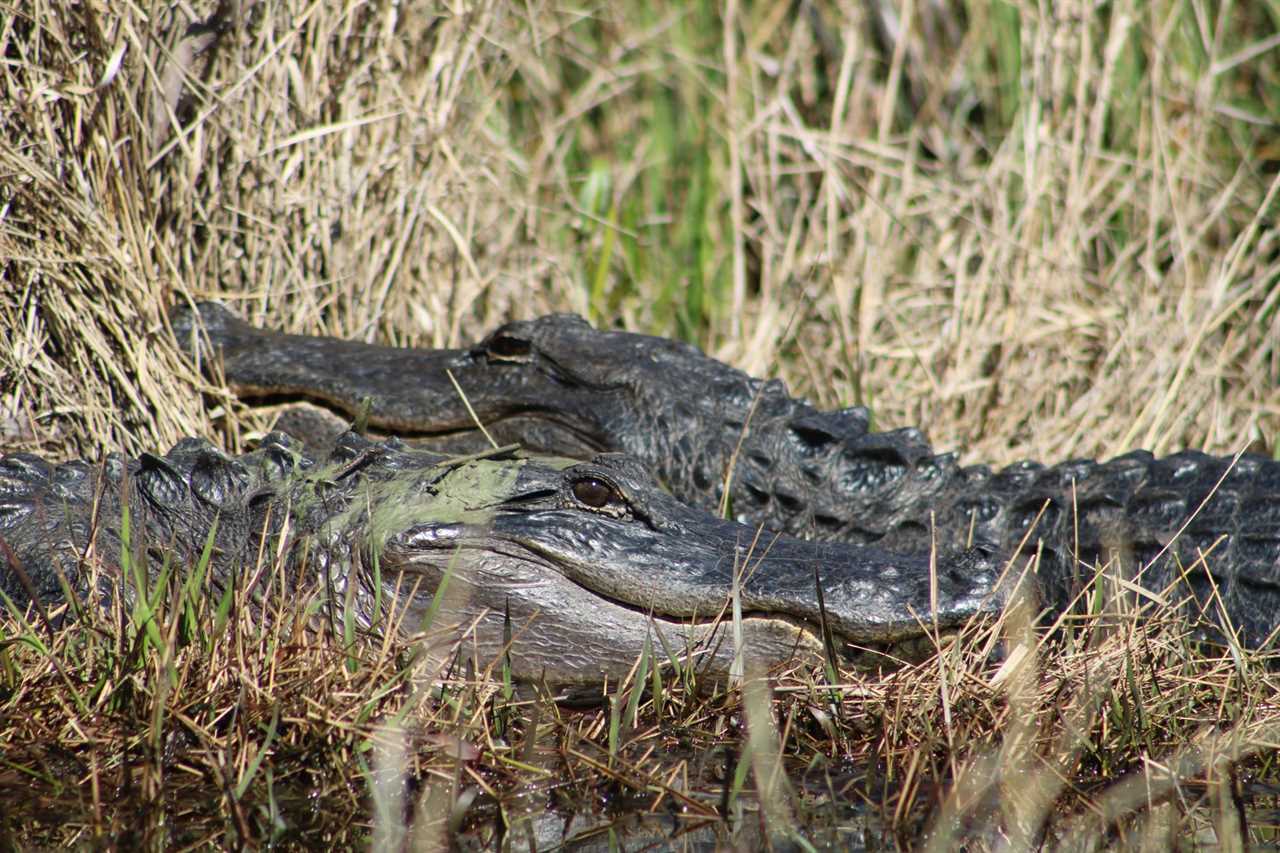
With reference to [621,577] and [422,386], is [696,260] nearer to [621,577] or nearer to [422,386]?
[422,386]

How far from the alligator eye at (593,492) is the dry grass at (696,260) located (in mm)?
473

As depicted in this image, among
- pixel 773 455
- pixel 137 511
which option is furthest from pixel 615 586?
pixel 773 455

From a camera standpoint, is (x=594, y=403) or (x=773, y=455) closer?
(x=773, y=455)

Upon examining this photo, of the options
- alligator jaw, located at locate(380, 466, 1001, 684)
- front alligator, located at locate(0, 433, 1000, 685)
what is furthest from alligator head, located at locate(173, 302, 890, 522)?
alligator jaw, located at locate(380, 466, 1001, 684)

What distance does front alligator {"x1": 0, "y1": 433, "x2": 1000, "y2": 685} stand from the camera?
2965mm

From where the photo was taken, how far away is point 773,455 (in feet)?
13.8

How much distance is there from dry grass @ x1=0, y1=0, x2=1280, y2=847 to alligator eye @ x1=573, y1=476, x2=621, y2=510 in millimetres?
473

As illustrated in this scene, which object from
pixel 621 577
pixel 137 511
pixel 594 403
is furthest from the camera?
pixel 594 403

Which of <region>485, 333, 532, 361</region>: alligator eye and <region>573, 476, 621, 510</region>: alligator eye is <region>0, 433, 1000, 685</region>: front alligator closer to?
<region>573, 476, 621, 510</region>: alligator eye

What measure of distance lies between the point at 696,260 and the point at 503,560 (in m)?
3.38

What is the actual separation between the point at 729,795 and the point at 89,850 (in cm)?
111

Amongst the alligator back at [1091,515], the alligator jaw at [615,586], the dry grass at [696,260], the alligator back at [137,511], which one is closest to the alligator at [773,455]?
the alligator back at [1091,515]

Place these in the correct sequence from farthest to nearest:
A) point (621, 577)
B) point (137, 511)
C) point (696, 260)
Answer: point (696, 260), point (137, 511), point (621, 577)

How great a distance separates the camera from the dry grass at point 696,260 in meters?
2.62
